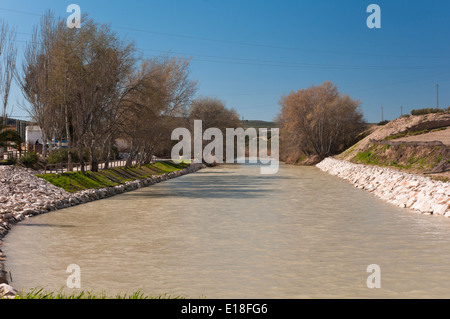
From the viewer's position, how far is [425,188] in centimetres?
2095

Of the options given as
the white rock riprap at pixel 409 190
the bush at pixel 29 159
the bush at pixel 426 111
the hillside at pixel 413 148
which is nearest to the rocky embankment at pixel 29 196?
the bush at pixel 29 159

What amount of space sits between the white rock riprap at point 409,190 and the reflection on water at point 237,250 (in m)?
0.87

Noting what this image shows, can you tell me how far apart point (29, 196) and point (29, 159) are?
11611mm

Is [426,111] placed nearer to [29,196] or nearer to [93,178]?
[93,178]

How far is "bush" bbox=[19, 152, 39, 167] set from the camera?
30.5 m

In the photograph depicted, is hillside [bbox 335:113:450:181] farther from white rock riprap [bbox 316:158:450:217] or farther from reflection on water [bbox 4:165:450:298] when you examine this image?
reflection on water [bbox 4:165:450:298]

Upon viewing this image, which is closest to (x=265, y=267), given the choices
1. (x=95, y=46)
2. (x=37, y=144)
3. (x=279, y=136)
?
(x=95, y=46)

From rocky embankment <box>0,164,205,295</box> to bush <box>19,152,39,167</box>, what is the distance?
150 inches

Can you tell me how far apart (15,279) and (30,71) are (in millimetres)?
38877

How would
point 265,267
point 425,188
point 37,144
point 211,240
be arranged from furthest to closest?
point 37,144
point 425,188
point 211,240
point 265,267

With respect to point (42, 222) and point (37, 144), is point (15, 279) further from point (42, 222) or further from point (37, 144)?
point (37, 144)

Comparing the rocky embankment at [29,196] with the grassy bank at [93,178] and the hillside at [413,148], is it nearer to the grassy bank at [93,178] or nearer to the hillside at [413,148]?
the grassy bank at [93,178]

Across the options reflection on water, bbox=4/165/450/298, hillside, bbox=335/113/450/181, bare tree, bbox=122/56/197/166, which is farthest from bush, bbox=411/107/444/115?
reflection on water, bbox=4/165/450/298

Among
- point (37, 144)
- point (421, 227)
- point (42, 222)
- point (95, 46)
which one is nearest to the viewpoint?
point (421, 227)
